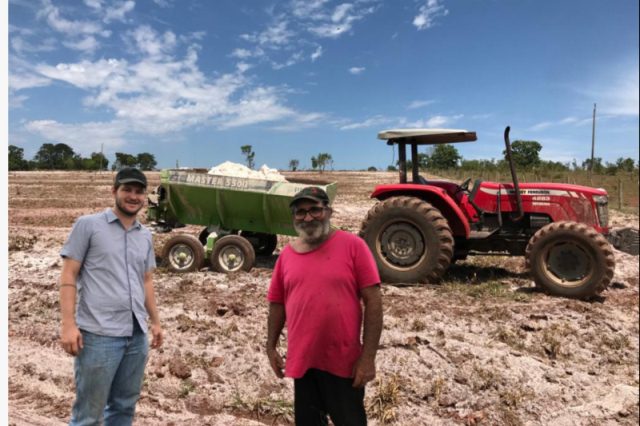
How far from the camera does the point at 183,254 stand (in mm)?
7156

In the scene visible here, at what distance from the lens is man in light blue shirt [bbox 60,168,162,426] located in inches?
92.9

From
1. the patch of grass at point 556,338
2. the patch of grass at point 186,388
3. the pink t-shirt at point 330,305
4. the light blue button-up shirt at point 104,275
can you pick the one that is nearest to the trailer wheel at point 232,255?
the patch of grass at point 186,388

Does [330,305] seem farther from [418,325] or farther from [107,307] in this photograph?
[418,325]

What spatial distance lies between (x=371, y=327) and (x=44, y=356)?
3.62 metres

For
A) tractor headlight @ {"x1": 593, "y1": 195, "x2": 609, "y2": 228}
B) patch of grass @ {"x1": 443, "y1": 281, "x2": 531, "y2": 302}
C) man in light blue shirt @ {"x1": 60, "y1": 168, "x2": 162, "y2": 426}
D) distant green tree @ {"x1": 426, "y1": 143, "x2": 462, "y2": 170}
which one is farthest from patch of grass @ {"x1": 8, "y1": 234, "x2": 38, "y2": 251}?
distant green tree @ {"x1": 426, "y1": 143, "x2": 462, "y2": 170}

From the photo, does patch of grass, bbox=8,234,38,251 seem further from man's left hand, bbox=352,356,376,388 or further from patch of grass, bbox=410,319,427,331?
man's left hand, bbox=352,356,376,388

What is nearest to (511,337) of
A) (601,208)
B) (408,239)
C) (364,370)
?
(408,239)

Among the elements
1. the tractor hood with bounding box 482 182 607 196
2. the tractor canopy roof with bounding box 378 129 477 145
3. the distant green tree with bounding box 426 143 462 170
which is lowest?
the tractor hood with bounding box 482 182 607 196

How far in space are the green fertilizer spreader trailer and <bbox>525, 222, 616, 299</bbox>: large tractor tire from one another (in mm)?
3222

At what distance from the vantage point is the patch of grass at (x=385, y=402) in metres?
3.26

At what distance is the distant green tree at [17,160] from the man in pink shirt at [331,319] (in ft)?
277

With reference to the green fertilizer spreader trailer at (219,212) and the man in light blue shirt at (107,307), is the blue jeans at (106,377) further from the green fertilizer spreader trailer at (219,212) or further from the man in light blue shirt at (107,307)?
the green fertilizer spreader trailer at (219,212)

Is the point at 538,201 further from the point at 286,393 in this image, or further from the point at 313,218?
the point at 313,218

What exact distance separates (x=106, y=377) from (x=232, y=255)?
4824 millimetres
